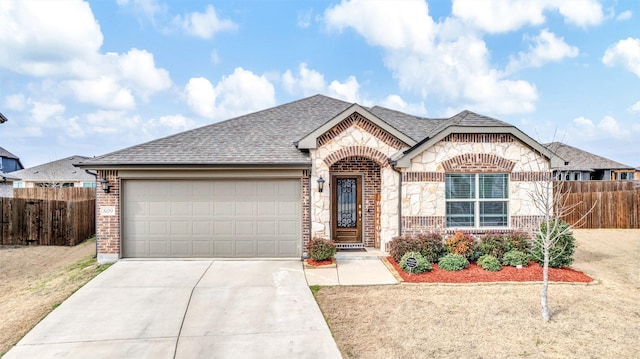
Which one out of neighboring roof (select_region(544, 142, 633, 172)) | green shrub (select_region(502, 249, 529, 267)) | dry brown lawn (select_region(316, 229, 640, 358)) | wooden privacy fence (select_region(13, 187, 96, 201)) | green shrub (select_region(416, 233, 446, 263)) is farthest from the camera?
neighboring roof (select_region(544, 142, 633, 172))

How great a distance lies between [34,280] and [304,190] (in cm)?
747

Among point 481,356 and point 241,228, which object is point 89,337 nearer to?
point 241,228

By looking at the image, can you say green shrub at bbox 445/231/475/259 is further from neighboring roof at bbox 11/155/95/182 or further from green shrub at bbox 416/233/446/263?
neighboring roof at bbox 11/155/95/182

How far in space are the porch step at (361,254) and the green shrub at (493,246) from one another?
2583mm

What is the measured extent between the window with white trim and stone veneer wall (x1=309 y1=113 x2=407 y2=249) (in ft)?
A: 5.33

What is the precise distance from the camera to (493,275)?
867cm

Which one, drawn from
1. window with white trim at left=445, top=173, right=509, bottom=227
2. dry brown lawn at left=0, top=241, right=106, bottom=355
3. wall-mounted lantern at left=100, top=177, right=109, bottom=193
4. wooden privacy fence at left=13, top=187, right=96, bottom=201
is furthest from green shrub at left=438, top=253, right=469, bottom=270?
wooden privacy fence at left=13, top=187, right=96, bottom=201

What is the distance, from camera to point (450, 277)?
8492mm

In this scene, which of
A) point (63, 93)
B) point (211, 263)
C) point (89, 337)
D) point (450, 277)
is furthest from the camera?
point (63, 93)

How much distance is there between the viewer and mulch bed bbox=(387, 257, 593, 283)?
330 inches

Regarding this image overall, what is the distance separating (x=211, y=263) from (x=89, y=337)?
4.14 metres

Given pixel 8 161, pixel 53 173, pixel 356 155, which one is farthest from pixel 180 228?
pixel 8 161

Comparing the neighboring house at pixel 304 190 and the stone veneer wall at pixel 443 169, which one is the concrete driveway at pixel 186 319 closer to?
the neighboring house at pixel 304 190

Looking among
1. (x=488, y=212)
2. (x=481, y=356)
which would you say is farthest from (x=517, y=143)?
(x=481, y=356)
